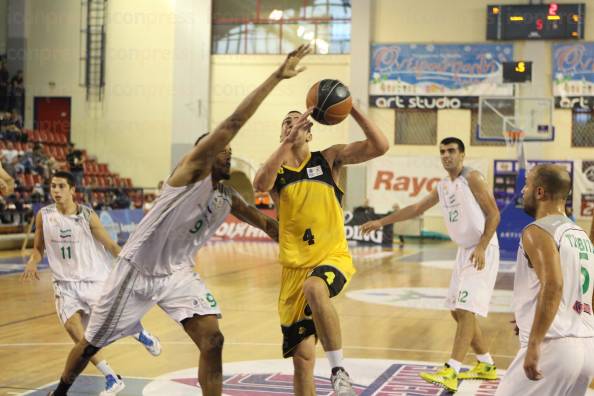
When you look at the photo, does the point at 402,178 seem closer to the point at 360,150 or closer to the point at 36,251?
the point at 36,251

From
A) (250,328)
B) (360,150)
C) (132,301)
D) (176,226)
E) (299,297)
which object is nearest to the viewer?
(176,226)

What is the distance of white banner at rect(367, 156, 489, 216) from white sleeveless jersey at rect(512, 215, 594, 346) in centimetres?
2461

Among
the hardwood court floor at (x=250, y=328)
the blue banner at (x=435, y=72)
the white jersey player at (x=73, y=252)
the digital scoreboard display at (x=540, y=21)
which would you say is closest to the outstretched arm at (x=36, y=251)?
the white jersey player at (x=73, y=252)

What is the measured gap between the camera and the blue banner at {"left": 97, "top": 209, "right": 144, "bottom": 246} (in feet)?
66.1

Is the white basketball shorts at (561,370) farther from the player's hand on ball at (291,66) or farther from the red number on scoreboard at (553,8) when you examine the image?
the red number on scoreboard at (553,8)

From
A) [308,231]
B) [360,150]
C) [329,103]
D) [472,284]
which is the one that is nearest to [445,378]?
[472,284]

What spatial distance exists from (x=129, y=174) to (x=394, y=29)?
9.96 meters

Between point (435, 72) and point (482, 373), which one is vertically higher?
point (435, 72)

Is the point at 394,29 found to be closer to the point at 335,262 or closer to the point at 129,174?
the point at 129,174

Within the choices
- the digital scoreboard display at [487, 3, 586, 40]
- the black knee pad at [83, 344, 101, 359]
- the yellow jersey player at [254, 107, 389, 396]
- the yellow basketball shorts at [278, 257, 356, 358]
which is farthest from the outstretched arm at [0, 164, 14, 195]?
the digital scoreboard display at [487, 3, 586, 40]

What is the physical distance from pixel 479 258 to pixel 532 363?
3.58 metres

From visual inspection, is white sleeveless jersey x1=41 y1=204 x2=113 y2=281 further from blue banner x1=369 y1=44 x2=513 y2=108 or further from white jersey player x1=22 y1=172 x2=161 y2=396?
blue banner x1=369 y1=44 x2=513 y2=108

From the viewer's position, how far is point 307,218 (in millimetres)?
5578

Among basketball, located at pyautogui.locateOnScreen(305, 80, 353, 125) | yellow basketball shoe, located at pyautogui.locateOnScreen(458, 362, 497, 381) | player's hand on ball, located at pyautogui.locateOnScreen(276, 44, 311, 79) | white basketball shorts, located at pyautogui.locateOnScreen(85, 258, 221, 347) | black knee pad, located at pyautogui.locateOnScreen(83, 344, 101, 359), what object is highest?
player's hand on ball, located at pyautogui.locateOnScreen(276, 44, 311, 79)
